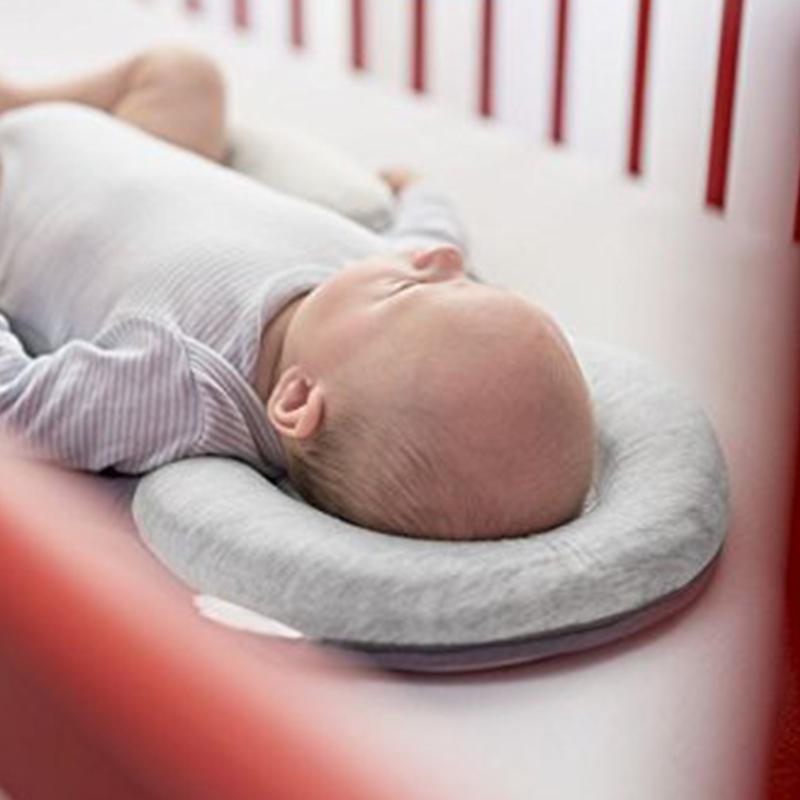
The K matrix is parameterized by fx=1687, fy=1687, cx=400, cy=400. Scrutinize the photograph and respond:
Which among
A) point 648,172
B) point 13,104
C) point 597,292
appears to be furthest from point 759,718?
point 648,172

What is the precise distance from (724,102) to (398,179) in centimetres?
25

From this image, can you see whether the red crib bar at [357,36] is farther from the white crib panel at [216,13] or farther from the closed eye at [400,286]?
the closed eye at [400,286]

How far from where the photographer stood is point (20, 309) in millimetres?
1010

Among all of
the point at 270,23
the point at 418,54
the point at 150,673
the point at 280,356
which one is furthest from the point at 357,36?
the point at 150,673

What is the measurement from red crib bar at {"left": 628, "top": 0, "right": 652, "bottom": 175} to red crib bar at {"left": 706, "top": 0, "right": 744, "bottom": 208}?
0.08 metres

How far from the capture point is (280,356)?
0.86 meters

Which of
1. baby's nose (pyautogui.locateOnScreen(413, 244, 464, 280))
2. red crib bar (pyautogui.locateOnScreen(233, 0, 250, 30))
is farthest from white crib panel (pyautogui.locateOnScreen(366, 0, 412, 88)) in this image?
baby's nose (pyautogui.locateOnScreen(413, 244, 464, 280))

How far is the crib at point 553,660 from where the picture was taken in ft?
1.24

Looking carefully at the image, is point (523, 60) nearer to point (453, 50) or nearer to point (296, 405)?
point (453, 50)

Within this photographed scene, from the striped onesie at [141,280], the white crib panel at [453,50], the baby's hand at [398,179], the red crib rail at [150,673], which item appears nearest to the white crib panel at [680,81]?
the white crib panel at [453,50]

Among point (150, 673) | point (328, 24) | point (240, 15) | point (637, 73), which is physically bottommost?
point (328, 24)

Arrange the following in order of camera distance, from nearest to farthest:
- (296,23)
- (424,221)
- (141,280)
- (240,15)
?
1. (141,280)
2. (424,221)
3. (296,23)
4. (240,15)

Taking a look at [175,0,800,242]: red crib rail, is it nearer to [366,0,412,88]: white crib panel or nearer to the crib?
the crib

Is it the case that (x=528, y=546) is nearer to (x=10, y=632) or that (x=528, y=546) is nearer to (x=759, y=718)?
(x=759, y=718)
